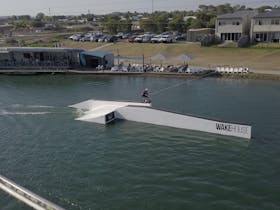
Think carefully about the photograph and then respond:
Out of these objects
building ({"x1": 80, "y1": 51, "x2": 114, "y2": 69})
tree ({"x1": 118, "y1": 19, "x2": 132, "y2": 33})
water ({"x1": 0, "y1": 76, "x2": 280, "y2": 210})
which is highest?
tree ({"x1": 118, "y1": 19, "x2": 132, "y2": 33})

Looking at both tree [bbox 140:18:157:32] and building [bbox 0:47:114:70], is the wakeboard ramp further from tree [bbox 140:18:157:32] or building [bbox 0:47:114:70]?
tree [bbox 140:18:157:32]

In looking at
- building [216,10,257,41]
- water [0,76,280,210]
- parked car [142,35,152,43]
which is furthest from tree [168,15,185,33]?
water [0,76,280,210]

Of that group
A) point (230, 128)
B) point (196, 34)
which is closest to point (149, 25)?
point (196, 34)

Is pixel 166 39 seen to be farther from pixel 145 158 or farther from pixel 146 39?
pixel 145 158

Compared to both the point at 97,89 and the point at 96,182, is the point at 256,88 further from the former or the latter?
the point at 96,182

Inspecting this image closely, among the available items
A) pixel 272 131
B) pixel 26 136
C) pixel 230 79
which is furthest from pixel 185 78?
pixel 26 136

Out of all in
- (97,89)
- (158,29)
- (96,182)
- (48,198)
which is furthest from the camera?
(158,29)
